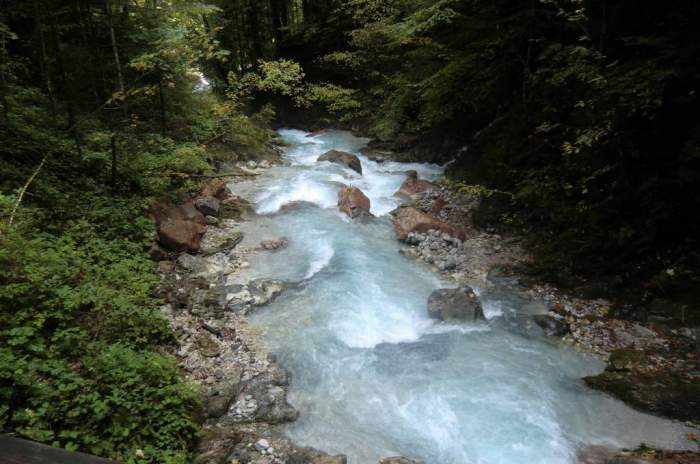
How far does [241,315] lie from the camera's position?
7.43 m

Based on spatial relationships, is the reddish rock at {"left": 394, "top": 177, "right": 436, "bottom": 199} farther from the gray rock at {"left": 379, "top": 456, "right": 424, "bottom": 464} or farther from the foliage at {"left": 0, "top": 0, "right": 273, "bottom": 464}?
the gray rock at {"left": 379, "top": 456, "right": 424, "bottom": 464}

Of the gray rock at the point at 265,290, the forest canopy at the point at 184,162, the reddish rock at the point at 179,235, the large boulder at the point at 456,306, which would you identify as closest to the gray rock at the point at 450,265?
the large boulder at the point at 456,306

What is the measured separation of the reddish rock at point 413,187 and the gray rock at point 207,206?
5.67 m

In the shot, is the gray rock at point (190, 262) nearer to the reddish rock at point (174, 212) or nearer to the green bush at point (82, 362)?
the reddish rock at point (174, 212)

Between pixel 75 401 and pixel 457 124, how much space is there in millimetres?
14457

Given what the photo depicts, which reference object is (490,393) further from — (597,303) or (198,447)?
(198,447)

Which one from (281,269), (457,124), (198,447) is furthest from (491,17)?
(198,447)

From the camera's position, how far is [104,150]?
841 cm

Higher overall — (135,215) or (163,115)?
(163,115)

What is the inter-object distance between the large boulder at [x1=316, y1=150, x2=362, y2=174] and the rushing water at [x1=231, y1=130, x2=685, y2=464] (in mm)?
6108

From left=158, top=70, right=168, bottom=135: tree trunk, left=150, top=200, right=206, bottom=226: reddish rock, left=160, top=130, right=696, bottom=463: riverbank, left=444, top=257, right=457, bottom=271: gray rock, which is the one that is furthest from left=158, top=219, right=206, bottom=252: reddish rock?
left=444, top=257, right=457, bottom=271: gray rock

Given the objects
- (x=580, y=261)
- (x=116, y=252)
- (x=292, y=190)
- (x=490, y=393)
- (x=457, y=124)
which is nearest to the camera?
(x=490, y=393)

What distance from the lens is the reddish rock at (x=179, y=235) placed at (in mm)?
8422

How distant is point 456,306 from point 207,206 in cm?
680
